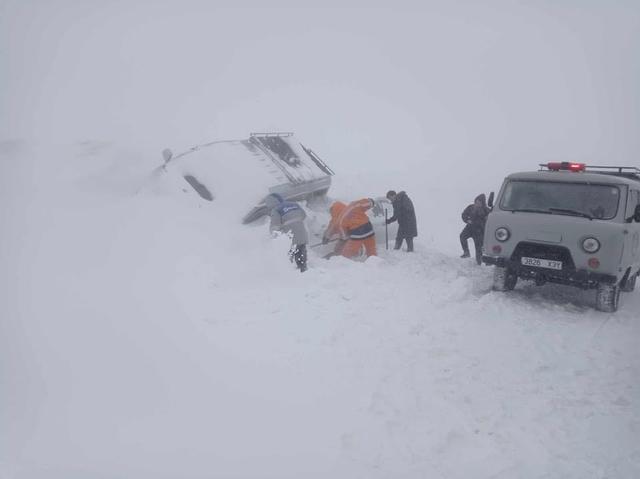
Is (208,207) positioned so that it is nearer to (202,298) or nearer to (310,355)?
A: (202,298)

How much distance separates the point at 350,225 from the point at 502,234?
2705 mm

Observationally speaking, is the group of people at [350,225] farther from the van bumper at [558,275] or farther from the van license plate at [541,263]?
the van license plate at [541,263]

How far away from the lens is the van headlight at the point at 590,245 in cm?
612

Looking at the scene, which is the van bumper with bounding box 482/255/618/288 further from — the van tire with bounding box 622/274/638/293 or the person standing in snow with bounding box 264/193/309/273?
the person standing in snow with bounding box 264/193/309/273

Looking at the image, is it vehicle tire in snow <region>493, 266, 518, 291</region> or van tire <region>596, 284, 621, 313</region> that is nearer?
van tire <region>596, 284, 621, 313</region>

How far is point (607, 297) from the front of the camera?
20.8ft

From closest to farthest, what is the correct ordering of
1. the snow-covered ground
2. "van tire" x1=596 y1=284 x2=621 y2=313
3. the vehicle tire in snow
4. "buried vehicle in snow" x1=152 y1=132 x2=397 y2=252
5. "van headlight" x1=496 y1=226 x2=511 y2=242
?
1. the snow-covered ground
2. "van tire" x1=596 y1=284 x2=621 y2=313
3. "van headlight" x1=496 y1=226 x2=511 y2=242
4. the vehicle tire in snow
5. "buried vehicle in snow" x1=152 y1=132 x2=397 y2=252

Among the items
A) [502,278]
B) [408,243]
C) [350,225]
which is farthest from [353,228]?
[502,278]

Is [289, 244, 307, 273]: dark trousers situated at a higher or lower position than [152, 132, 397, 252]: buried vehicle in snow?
lower

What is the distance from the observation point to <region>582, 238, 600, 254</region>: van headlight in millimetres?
6125

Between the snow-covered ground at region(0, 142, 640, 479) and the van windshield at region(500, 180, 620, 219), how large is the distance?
1295 mm

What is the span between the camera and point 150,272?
20.4 feet

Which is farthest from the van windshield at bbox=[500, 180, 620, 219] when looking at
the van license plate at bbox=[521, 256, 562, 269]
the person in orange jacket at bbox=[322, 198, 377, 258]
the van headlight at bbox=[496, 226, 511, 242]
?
the person in orange jacket at bbox=[322, 198, 377, 258]

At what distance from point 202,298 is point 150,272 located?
31.8 inches
